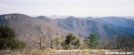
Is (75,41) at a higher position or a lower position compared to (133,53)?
lower

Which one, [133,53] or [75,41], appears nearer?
[133,53]

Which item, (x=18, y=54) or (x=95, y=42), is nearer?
(x=18, y=54)

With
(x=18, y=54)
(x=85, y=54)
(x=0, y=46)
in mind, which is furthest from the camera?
(x=0, y=46)

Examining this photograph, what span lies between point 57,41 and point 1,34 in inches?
2553

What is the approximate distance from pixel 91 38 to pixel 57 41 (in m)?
16.5

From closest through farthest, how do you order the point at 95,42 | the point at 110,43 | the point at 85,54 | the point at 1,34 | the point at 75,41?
the point at 85,54 → the point at 1,34 → the point at 110,43 → the point at 75,41 → the point at 95,42

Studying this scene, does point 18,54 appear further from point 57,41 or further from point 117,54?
point 57,41

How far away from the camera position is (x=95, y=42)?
87125 millimetres

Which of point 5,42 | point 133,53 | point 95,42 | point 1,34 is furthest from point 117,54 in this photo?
point 95,42

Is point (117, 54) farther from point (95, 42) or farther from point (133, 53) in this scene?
point (95, 42)

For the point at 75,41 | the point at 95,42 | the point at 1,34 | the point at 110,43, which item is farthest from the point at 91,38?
the point at 1,34

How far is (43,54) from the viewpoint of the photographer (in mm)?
11992

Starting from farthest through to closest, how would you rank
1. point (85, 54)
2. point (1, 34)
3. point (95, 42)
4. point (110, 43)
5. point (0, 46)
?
point (95, 42), point (110, 43), point (1, 34), point (0, 46), point (85, 54)

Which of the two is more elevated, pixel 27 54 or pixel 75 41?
pixel 27 54
